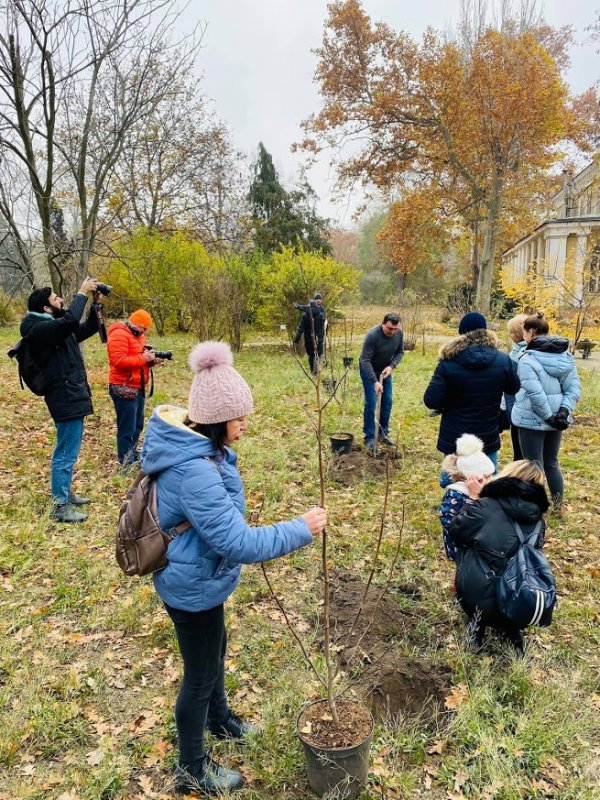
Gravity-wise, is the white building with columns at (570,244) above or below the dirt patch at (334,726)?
above

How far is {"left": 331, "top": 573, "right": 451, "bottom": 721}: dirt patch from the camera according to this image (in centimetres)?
271

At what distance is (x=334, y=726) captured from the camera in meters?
2.19

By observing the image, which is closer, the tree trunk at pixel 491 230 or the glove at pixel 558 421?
the glove at pixel 558 421

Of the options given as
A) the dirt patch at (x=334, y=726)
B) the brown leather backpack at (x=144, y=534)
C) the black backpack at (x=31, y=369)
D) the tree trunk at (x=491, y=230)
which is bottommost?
the dirt patch at (x=334, y=726)

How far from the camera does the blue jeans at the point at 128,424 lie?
5.64m

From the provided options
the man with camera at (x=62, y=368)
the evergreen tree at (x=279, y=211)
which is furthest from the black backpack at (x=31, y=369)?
the evergreen tree at (x=279, y=211)

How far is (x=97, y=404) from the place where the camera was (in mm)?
8828

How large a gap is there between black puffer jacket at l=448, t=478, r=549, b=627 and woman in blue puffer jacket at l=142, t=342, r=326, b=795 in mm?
1365

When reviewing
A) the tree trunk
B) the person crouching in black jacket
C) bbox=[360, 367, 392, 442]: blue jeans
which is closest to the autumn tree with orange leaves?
the tree trunk

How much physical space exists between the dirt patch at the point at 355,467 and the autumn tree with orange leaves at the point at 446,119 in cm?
1249

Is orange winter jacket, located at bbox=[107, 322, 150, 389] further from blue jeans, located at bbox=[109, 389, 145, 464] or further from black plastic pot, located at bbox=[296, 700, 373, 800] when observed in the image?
black plastic pot, located at bbox=[296, 700, 373, 800]

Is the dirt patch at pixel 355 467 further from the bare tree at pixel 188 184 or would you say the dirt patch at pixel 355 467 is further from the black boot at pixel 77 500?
the bare tree at pixel 188 184

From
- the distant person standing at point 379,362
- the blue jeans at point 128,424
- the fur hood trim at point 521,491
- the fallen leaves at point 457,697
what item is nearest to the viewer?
the fallen leaves at point 457,697

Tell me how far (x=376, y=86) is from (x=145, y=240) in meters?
10.4
